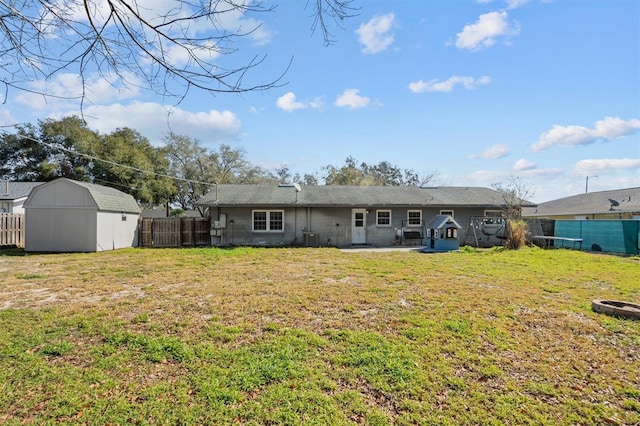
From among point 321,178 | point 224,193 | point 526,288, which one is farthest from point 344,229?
point 321,178

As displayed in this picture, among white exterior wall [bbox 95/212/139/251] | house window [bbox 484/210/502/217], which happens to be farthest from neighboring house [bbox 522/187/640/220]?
white exterior wall [bbox 95/212/139/251]

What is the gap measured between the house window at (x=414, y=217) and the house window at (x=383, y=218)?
108 cm

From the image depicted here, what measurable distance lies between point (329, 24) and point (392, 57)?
3.63 meters

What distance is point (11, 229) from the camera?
14500 millimetres

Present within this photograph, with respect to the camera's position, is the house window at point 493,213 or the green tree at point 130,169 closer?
the house window at point 493,213

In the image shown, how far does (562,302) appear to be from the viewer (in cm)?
559

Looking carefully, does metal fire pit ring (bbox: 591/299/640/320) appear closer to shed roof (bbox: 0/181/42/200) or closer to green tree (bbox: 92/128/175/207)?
green tree (bbox: 92/128/175/207)

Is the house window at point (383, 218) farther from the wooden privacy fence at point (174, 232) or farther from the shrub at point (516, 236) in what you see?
the wooden privacy fence at point (174, 232)

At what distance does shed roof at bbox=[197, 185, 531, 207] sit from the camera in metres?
16.0

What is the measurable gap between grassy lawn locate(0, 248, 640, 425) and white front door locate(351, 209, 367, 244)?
9.93m

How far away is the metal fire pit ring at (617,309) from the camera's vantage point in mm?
4740

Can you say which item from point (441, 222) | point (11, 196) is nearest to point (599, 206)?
point (441, 222)

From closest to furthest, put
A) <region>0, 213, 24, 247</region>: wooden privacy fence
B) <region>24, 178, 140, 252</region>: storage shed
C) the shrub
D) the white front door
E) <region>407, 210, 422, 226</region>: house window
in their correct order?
<region>24, 178, 140, 252</region>: storage shed, <region>0, 213, 24, 247</region>: wooden privacy fence, the shrub, the white front door, <region>407, 210, 422, 226</region>: house window

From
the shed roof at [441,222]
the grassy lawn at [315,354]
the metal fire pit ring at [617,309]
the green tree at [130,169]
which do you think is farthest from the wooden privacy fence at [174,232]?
the metal fire pit ring at [617,309]
